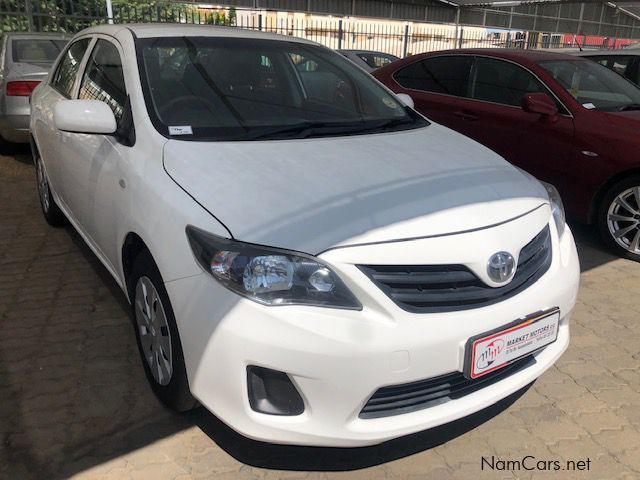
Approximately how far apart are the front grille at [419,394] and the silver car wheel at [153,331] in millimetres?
814

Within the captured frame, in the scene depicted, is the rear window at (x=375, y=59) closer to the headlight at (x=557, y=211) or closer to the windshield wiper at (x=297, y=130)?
the windshield wiper at (x=297, y=130)

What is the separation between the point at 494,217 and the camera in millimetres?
2061

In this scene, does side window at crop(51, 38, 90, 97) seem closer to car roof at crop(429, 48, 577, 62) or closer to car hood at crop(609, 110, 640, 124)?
car roof at crop(429, 48, 577, 62)

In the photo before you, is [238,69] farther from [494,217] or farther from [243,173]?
[494,217]

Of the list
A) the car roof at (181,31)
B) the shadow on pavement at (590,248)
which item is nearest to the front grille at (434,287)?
the car roof at (181,31)

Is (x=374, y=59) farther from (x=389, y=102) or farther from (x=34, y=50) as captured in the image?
(x=389, y=102)

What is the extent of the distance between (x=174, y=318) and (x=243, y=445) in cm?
61

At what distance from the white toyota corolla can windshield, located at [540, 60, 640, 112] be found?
2.36 m

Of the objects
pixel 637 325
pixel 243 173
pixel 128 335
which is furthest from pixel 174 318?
pixel 637 325

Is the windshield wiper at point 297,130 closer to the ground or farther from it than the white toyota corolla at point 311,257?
farther from it

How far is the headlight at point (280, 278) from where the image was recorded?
1.77 metres

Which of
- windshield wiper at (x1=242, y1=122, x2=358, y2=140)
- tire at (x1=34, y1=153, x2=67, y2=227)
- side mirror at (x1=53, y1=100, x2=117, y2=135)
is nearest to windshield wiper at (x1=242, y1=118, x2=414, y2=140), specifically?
windshield wiper at (x1=242, y1=122, x2=358, y2=140)

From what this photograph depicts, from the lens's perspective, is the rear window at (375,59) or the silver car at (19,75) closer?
the silver car at (19,75)

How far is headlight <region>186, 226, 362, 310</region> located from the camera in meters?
1.77
